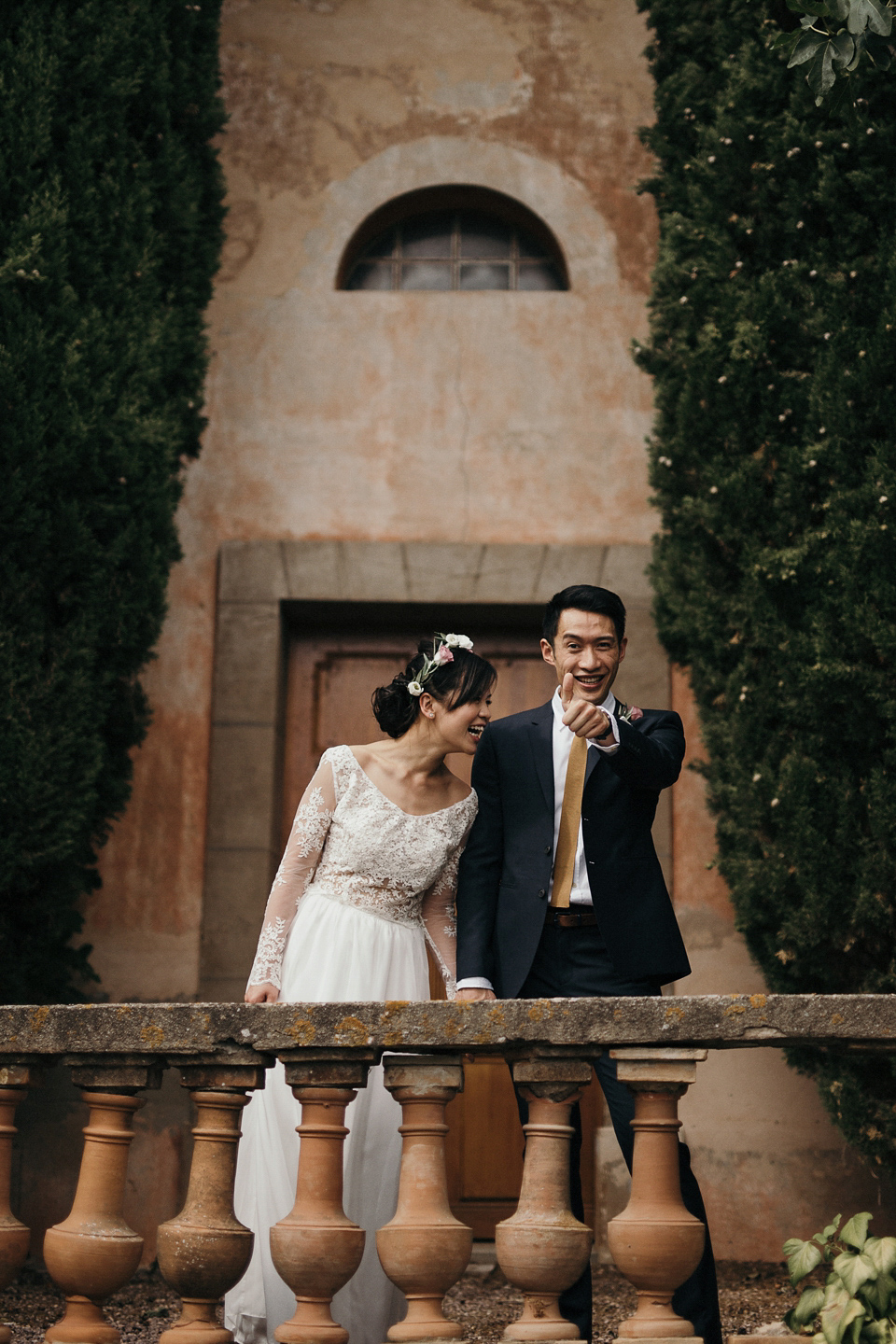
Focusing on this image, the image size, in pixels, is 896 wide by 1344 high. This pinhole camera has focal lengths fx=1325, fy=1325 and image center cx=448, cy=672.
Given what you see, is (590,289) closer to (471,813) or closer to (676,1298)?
(471,813)

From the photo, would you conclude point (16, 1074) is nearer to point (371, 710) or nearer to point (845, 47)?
point (845, 47)

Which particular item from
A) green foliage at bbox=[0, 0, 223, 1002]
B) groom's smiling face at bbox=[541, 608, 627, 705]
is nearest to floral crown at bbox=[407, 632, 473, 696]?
groom's smiling face at bbox=[541, 608, 627, 705]

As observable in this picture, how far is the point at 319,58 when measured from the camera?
6270mm

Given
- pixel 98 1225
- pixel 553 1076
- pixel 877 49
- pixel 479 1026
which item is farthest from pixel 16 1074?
pixel 877 49

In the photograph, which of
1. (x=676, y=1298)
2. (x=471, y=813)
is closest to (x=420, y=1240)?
(x=676, y=1298)

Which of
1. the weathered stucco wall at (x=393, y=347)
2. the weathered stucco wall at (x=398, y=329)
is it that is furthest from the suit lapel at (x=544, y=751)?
the weathered stucco wall at (x=398, y=329)

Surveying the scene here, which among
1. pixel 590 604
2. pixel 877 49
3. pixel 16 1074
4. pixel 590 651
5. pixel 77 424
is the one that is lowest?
pixel 16 1074

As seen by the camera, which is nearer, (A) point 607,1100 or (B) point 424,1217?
(B) point 424,1217

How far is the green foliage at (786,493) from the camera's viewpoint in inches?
175

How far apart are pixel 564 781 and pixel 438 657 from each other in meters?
0.51

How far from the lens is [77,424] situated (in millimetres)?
4754

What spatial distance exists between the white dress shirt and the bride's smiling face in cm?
21

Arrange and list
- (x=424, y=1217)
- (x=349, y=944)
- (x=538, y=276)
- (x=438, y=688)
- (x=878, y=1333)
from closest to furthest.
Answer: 1. (x=878, y=1333)
2. (x=424, y=1217)
3. (x=349, y=944)
4. (x=438, y=688)
5. (x=538, y=276)

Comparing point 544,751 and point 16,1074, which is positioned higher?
point 544,751
